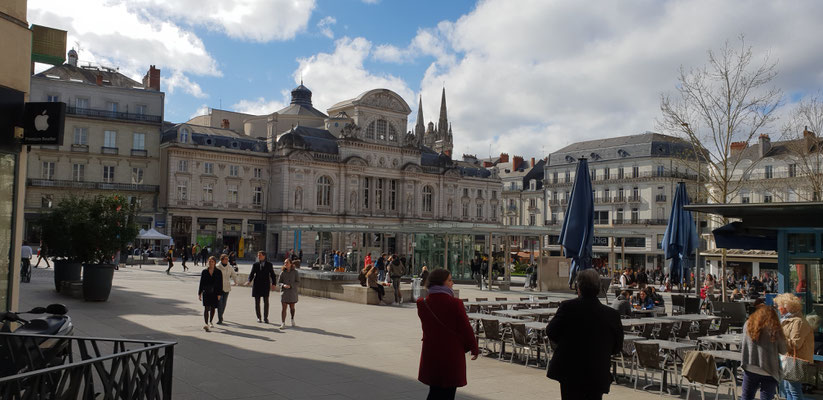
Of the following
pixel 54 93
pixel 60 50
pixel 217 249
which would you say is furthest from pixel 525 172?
pixel 60 50

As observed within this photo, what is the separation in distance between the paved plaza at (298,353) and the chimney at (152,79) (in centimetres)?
4439

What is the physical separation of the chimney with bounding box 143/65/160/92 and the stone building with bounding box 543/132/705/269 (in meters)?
39.5

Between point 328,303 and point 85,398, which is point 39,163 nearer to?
point 328,303

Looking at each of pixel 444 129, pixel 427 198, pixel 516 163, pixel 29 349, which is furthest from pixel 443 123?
pixel 29 349

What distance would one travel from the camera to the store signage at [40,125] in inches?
369

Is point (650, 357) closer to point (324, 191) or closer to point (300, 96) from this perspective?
point (324, 191)

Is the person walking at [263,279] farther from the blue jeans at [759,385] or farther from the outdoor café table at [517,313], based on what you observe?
the blue jeans at [759,385]

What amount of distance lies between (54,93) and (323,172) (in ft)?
77.4

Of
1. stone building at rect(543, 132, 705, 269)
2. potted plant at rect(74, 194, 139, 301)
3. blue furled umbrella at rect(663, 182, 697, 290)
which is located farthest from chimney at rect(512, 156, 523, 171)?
potted plant at rect(74, 194, 139, 301)

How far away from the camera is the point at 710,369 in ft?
25.3

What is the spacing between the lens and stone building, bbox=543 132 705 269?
203ft

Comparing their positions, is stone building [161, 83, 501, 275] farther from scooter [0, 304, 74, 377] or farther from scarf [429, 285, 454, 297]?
scarf [429, 285, 454, 297]

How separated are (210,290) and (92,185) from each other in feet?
151

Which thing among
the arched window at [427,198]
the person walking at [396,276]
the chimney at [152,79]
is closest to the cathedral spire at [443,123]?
the arched window at [427,198]
